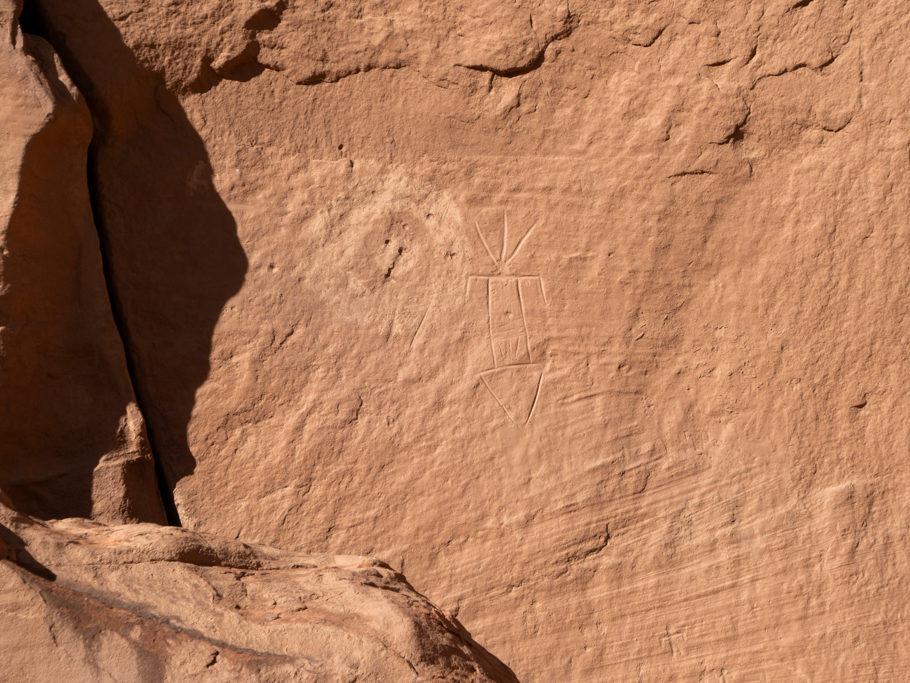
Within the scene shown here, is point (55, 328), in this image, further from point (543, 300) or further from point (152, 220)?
point (543, 300)

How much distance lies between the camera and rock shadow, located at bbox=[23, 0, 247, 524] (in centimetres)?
247

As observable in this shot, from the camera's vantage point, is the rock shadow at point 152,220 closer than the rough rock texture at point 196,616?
No

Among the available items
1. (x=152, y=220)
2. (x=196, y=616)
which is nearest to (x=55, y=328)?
(x=152, y=220)

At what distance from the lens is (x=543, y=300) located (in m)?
2.44

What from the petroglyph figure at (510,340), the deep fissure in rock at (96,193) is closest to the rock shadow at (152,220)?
the deep fissure in rock at (96,193)

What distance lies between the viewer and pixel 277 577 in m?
1.75

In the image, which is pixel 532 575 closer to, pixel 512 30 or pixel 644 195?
pixel 644 195

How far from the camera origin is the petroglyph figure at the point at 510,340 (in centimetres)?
240

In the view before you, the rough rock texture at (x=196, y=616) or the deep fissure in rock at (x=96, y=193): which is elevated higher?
the deep fissure in rock at (x=96, y=193)

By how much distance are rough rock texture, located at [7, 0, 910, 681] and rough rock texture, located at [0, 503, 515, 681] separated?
0.58 metres

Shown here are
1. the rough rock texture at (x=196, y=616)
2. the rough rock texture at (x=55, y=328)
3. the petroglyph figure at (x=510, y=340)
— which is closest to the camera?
the rough rock texture at (x=196, y=616)

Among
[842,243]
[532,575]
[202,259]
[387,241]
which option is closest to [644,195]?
[842,243]

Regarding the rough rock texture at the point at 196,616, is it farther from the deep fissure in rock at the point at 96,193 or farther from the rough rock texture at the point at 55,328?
the deep fissure in rock at the point at 96,193

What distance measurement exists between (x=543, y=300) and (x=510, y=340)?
126 millimetres
